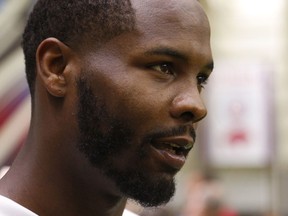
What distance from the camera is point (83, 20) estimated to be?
363 cm

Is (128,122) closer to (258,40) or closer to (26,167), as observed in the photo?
(26,167)

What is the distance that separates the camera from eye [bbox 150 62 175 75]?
358 centimetres

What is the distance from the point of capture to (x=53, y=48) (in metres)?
3.66

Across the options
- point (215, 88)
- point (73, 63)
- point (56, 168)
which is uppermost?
point (73, 63)

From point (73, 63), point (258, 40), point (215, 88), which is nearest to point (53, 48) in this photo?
point (73, 63)

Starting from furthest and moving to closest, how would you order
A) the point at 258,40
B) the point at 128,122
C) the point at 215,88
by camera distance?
the point at 258,40 < the point at 215,88 < the point at 128,122

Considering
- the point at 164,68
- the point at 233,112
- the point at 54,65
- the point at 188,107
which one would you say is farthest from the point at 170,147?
the point at 233,112

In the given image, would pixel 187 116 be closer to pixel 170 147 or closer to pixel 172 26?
pixel 170 147

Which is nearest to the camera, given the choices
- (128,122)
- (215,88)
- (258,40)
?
(128,122)

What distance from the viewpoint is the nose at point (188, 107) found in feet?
11.5

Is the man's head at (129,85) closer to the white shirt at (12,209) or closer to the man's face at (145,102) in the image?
the man's face at (145,102)

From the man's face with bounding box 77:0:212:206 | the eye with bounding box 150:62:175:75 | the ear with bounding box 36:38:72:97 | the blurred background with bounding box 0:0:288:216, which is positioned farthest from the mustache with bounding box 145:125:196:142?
the blurred background with bounding box 0:0:288:216

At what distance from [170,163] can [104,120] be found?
10.0 inches

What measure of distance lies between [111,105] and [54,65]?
255 mm
